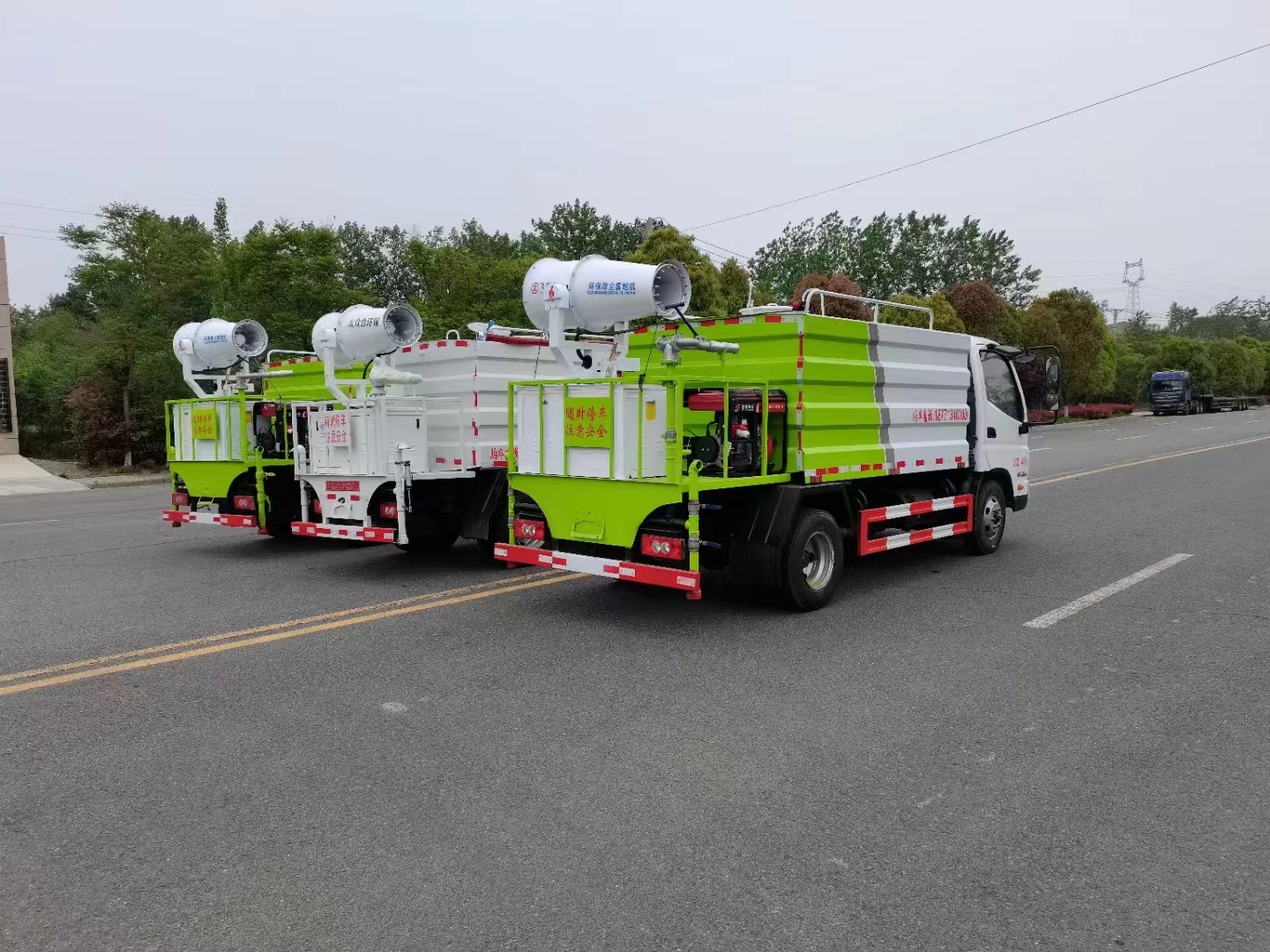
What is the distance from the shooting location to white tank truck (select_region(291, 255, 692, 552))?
332 inches

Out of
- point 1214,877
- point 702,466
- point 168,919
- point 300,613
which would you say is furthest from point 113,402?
point 1214,877

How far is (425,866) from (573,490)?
152 inches

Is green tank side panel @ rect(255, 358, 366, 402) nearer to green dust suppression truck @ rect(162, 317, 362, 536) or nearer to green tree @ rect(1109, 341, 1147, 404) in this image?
green dust suppression truck @ rect(162, 317, 362, 536)

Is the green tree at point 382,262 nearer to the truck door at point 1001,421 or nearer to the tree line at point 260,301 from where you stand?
the tree line at point 260,301

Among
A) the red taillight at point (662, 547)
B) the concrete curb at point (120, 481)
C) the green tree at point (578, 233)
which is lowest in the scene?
the concrete curb at point (120, 481)

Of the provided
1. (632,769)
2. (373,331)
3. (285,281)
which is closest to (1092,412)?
(285,281)

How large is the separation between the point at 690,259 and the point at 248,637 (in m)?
21.4

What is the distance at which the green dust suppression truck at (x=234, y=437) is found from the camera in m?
9.53

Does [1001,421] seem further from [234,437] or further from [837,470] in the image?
[234,437]

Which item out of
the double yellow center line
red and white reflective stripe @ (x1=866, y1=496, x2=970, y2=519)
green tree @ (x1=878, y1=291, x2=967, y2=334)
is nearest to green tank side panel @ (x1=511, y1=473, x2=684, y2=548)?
the double yellow center line

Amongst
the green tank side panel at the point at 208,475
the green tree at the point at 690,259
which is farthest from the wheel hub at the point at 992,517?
the green tree at the point at 690,259

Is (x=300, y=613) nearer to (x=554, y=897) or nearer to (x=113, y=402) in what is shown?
(x=554, y=897)

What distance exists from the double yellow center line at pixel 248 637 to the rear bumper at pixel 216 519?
2.76 meters

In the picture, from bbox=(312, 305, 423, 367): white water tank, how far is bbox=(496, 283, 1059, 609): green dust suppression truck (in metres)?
2.05
